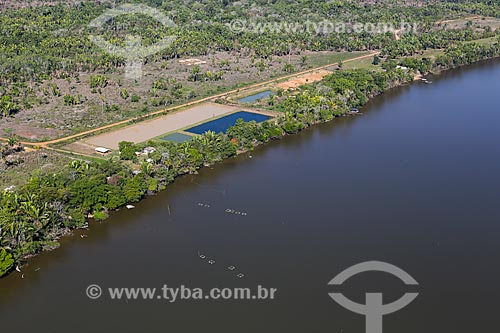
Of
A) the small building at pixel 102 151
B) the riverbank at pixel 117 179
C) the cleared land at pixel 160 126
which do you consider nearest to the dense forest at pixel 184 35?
the cleared land at pixel 160 126

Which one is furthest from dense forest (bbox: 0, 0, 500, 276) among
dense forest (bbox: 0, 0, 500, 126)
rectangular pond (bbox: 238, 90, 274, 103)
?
rectangular pond (bbox: 238, 90, 274, 103)

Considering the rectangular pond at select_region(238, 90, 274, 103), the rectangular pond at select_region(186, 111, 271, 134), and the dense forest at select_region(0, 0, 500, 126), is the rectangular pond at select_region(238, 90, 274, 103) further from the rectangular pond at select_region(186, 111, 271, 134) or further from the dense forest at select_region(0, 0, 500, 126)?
the dense forest at select_region(0, 0, 500, 126)

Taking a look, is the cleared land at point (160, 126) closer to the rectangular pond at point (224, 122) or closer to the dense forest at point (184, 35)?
the rectangular pond at point (224, 122)

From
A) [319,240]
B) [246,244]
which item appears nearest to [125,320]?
[246,244]

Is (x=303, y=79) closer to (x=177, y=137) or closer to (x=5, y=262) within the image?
(x=177, y=137)

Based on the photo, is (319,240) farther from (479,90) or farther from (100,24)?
(100,24)
